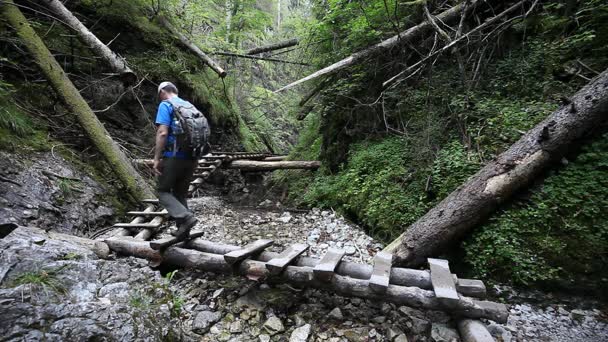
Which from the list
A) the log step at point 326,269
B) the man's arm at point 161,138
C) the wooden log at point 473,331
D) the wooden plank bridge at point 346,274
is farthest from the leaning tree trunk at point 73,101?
the wooden log at point 473,331

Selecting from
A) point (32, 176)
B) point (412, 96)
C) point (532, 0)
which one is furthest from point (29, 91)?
point (532, 0)

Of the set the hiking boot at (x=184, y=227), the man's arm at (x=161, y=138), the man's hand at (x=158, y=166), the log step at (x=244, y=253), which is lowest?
the log step at (x=244, y=253)

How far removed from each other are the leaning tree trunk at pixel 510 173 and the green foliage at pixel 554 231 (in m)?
0.19

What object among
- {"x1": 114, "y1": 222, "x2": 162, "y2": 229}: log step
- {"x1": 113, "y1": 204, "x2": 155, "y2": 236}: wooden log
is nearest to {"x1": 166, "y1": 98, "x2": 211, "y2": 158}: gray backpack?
{"x1": 114, "y1": 222, "x2": 162, "y2": 229}: log step

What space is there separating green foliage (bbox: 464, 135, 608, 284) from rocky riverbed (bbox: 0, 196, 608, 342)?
266mm

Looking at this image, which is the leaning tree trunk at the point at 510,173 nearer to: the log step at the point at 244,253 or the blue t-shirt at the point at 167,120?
the log step at the point at 244,253

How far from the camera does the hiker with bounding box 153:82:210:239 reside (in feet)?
9.99

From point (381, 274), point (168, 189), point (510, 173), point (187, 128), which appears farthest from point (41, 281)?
point (510, 173)

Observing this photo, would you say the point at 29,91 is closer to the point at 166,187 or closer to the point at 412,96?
the point at 166,187

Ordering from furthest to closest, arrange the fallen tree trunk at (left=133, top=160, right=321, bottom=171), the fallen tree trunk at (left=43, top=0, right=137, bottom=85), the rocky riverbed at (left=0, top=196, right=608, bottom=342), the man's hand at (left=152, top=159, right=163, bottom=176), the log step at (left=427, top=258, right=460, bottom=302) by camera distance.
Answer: the fallen tree trunk at (left=133, top=160, right=321, bottom=171), the fallen tree trunk at (left=43, top=0, right=137, bottom=85), the man's hand at (left=152, top=159, right=163, bottom=176), the log step at (left=427, top=258, right=460, bottom=302), the rocky riverbed at (left=0, top=196, right=608, bottom=342)

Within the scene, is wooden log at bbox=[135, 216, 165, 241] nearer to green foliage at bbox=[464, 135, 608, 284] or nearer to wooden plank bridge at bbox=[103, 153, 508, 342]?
wooden plank bridge at bbox=[103, 153, 508, 342]

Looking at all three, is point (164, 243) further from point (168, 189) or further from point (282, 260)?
point (282, 260)

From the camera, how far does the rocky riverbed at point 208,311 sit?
190 cm

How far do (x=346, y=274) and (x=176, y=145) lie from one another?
7.43 feet
